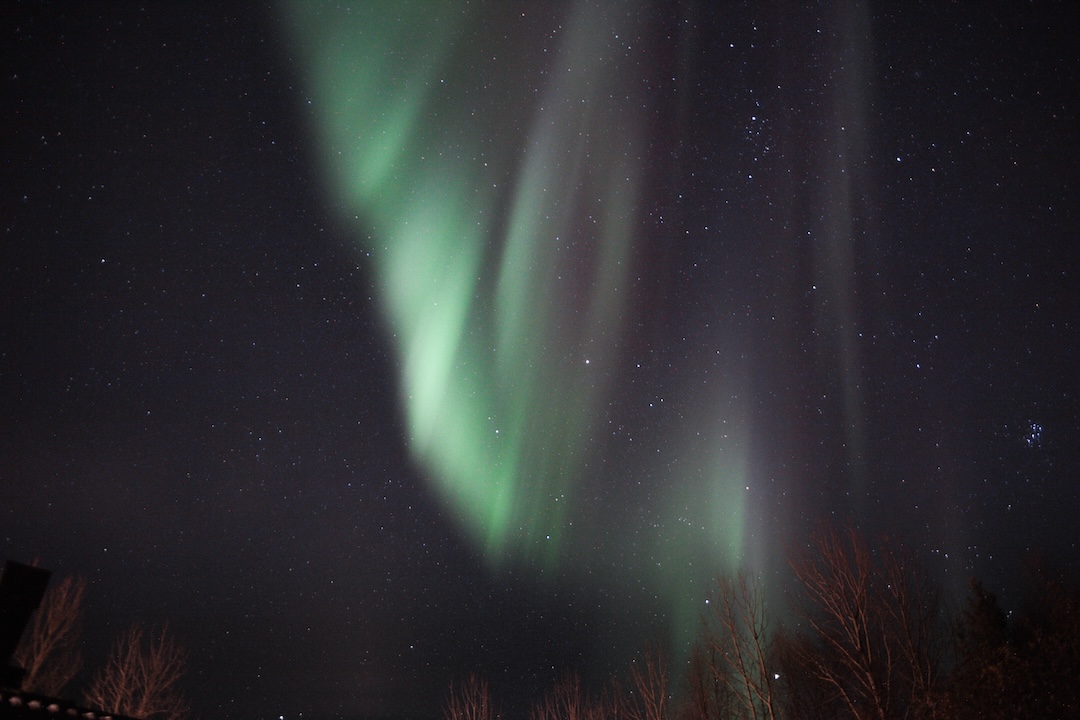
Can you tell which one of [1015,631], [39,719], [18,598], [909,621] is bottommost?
[39,719]

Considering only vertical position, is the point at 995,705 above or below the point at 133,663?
below

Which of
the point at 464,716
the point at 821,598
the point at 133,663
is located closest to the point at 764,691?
the point at 821,598

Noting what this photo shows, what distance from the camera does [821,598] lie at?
1919 centimetres

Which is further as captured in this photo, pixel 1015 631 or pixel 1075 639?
pixel 1015 631

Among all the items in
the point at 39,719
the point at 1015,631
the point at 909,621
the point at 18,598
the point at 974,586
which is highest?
the point at 974,586

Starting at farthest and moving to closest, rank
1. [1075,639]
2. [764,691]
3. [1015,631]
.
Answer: [1015,631]
[764,691]
[1075,639]

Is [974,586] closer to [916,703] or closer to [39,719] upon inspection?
[916,703]

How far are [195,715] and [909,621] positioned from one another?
50.4m

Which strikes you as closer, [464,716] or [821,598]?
[821,598]

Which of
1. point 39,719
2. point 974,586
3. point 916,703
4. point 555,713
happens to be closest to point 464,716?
point 555,713

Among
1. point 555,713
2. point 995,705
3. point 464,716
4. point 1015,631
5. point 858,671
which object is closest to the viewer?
point 995,705

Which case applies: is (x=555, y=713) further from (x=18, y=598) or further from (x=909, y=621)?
(x=18, y=598)

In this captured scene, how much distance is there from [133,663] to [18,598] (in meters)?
29.5

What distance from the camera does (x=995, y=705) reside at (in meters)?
15.3
